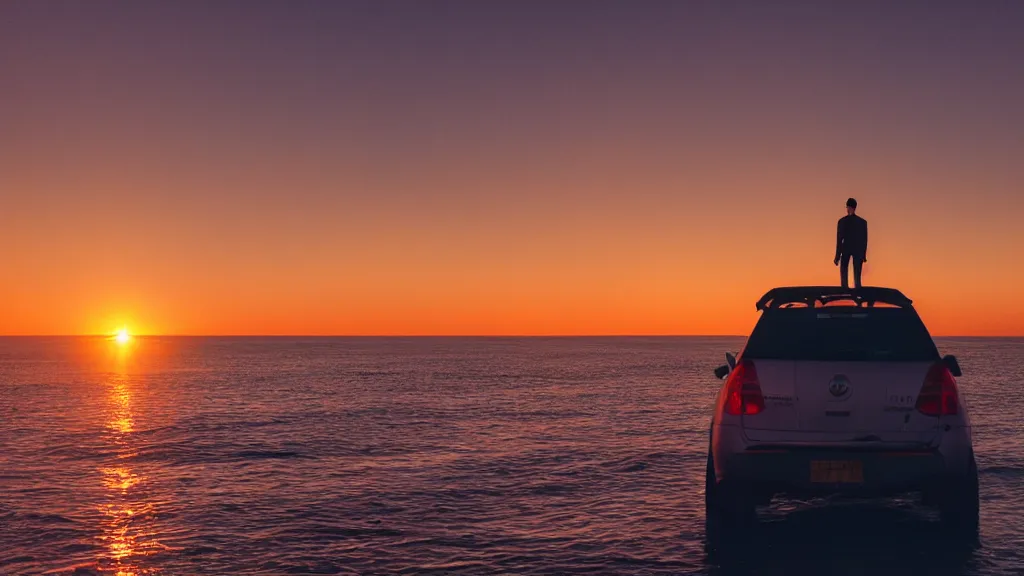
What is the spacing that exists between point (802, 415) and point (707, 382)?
2672 centimetres

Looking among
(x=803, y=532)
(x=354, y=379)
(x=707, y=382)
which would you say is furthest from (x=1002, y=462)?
(x=354, y=379)

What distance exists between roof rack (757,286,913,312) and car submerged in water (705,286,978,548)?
390mm

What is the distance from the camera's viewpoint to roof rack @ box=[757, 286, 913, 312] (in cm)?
715

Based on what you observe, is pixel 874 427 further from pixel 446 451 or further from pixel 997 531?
pixel 446 451

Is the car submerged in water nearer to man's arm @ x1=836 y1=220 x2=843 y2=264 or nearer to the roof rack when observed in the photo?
the roof rack

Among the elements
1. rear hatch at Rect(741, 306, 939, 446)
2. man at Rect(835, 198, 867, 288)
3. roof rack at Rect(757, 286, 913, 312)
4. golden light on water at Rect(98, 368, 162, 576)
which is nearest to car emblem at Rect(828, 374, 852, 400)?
rear hatch at Rect(741, 306, 939, 446)

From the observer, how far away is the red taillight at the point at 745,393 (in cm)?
643

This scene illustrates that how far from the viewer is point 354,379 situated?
3628 cm

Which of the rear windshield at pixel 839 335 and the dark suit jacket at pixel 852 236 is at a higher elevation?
the dark suit jacket at pixel 852 236

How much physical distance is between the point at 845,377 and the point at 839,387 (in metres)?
0.09

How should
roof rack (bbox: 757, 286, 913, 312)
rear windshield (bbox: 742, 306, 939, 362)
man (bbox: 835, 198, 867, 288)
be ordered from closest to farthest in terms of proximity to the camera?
rear windshield (bbox: 742, 306, 939, 362)
roof rack (bbox: 757, 286, 913, 312)
man (bbox: 835, 198, 867, 288)

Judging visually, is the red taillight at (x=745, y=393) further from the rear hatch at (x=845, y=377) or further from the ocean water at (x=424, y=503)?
the ocean water at (x=424, y=503)

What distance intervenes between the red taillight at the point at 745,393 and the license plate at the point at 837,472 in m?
0.57

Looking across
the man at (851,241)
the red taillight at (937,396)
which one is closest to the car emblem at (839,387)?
the red taillight at (937,396)
